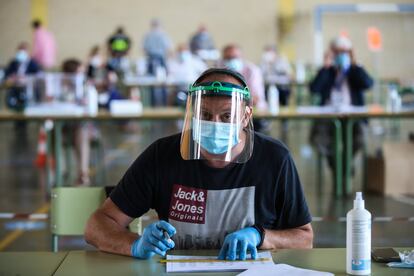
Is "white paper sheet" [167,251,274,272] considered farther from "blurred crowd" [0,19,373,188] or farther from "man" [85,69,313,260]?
"blurred crowd" [0,19,373,188]

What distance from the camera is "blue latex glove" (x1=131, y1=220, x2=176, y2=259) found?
7.28 feet

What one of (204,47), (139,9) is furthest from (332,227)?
(139,9)

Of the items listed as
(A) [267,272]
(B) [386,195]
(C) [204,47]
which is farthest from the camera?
(C) [204,47]

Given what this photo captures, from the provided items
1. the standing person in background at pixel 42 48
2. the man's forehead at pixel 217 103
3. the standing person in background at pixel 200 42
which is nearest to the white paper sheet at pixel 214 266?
the man's forehead at pixel 217 103

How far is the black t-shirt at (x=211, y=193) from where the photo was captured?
252cm

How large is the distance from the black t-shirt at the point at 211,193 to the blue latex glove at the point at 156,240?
0.94 ft

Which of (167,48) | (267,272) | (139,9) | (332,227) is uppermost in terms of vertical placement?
(139,9)

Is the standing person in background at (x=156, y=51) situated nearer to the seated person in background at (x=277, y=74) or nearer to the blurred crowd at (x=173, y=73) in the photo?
the blurred crowd at (x=173, y=73)

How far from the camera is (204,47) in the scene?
16.7 meters

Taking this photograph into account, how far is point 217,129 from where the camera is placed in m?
2.46

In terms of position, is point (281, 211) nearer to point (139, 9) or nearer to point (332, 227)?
point (332, 227)

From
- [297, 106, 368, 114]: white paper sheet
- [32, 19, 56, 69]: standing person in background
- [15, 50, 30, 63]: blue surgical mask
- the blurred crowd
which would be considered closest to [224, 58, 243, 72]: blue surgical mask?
the blurred crowd

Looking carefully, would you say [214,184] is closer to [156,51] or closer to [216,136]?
[216,136]

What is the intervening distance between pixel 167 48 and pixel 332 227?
37.8 feet
